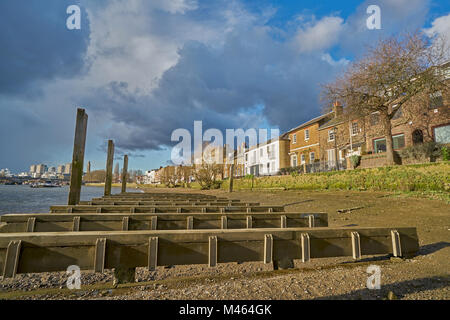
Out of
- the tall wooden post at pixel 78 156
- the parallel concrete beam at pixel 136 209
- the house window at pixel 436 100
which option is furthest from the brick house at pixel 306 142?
the tall wooden post at pixel 78 156

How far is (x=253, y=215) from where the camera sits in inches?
187

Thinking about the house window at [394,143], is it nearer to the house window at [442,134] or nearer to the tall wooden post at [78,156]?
the house window at [442,134]

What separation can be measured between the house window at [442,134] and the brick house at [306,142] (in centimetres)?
1292

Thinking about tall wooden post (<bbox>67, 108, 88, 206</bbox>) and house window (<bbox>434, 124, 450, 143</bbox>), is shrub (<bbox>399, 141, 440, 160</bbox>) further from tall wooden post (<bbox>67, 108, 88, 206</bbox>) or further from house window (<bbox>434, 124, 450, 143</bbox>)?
tall wooden post (<bbox>67, 108, 88, 206</bbox>)

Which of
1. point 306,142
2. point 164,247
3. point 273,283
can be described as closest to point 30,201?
point 164,247

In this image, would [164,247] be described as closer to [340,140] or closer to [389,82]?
[389,82]

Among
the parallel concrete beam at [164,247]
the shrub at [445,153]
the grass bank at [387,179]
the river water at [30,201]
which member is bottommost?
the river water at [30,201]

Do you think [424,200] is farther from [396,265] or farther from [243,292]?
[243,292]

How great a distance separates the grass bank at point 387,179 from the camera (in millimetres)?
11859

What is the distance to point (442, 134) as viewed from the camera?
20125 mm

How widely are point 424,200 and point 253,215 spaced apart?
9901 mm

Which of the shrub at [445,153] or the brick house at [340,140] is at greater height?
the brick house at [340,140]

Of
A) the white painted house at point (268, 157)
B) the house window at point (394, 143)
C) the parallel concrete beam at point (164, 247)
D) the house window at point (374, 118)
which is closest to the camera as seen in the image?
the parallel concrete beam at point (164, 247)
